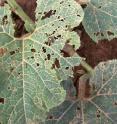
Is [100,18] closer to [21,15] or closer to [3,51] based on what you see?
[21,15]

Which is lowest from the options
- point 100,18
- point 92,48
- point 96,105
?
point 96,105

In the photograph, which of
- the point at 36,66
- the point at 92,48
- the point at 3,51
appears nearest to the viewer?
the point at 36,66

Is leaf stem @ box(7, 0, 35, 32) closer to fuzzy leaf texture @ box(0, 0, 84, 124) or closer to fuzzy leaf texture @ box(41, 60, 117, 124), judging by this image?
fuzzy leaf texture @ box(0, 0, 84, 124)

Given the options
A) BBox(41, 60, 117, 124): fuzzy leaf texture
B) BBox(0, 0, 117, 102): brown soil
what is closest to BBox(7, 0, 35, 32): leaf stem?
BBox(0, 0, 117, 102): brown soil

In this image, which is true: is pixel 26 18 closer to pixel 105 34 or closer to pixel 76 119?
pixel 105 34

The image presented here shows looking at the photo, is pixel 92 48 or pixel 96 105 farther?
pixel 92 48

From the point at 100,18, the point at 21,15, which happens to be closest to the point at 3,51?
the point at 21,15
